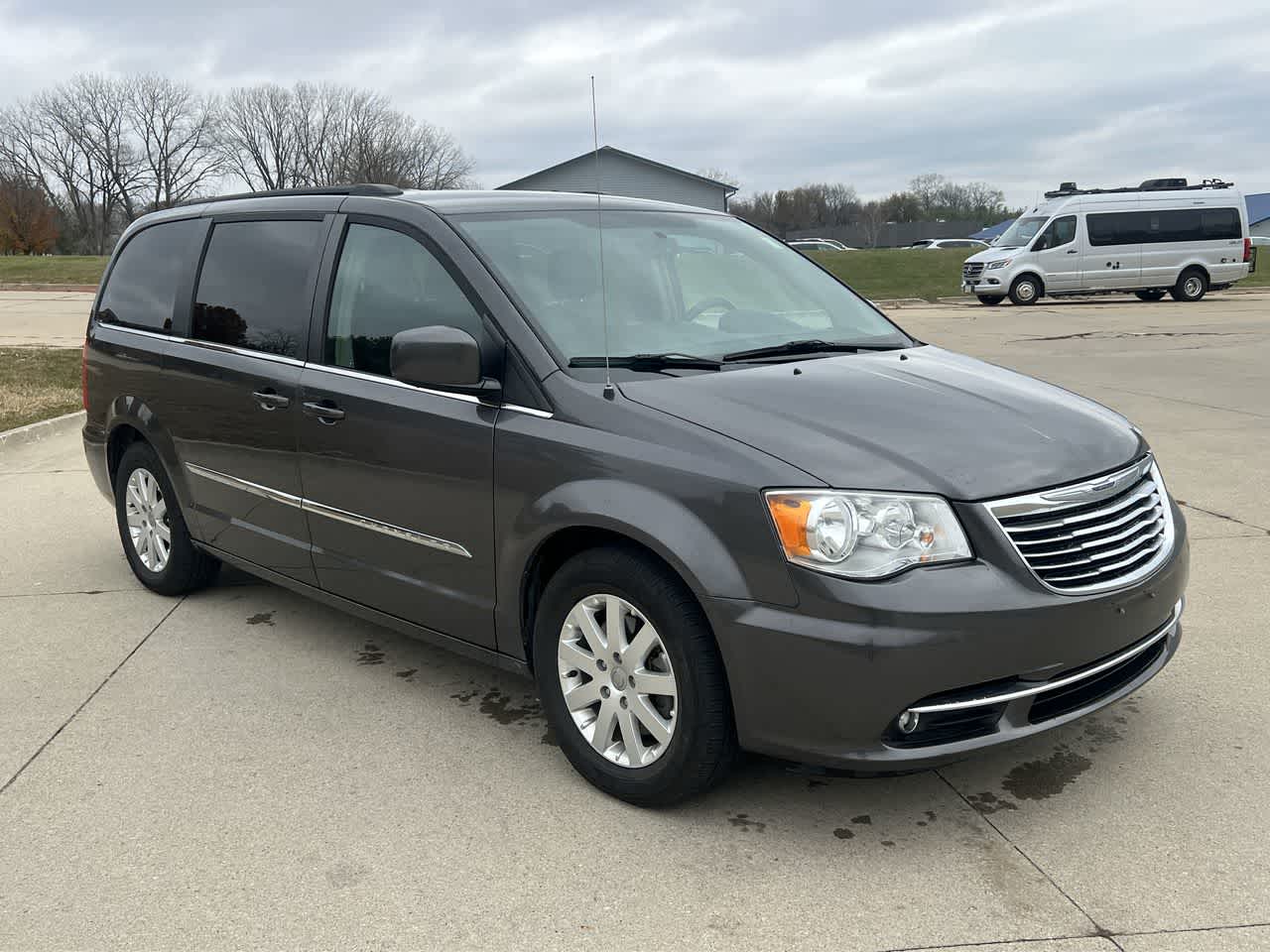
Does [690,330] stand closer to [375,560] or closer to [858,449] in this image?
[858,449]

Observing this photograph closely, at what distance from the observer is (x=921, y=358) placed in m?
4.02

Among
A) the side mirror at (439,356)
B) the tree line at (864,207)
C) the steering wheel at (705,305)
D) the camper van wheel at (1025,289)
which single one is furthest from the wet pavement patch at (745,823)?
the tree line at (864,207)

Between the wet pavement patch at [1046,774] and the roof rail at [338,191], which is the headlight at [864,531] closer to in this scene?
the wet pavement patch at [1046,774]

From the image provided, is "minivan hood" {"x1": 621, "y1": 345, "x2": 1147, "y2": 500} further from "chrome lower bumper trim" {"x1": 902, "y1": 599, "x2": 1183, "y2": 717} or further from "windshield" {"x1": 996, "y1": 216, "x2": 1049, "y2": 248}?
"windshield" {"x1": 996, "y1": 216, "x2": 1049, "y2": 248}

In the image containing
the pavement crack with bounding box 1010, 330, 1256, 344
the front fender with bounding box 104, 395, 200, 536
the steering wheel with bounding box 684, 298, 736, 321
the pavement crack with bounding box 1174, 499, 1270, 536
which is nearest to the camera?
the steering wheel with bounding box 684, 298, 736, 321

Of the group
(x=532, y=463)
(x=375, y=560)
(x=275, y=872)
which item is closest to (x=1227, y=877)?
(x=532, y=463)

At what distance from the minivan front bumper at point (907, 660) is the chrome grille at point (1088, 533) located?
2.4 inches

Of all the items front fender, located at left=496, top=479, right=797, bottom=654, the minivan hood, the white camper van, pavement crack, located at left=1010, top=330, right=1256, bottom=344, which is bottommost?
front fender, located at left=496, top=479, right=797, bottom=654

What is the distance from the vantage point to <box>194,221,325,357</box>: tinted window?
4387mm

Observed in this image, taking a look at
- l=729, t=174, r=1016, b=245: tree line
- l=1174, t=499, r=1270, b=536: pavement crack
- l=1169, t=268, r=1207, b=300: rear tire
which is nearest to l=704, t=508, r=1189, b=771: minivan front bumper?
l=1174, t=499, r=1270, b=536: pavement crack

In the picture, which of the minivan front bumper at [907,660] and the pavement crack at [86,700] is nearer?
the minivan front bumper at [907,660]

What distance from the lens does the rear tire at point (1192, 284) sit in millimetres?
27953

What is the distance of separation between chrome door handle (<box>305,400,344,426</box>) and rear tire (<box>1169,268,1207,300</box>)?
27814 mm

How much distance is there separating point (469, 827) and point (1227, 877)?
192 cm
